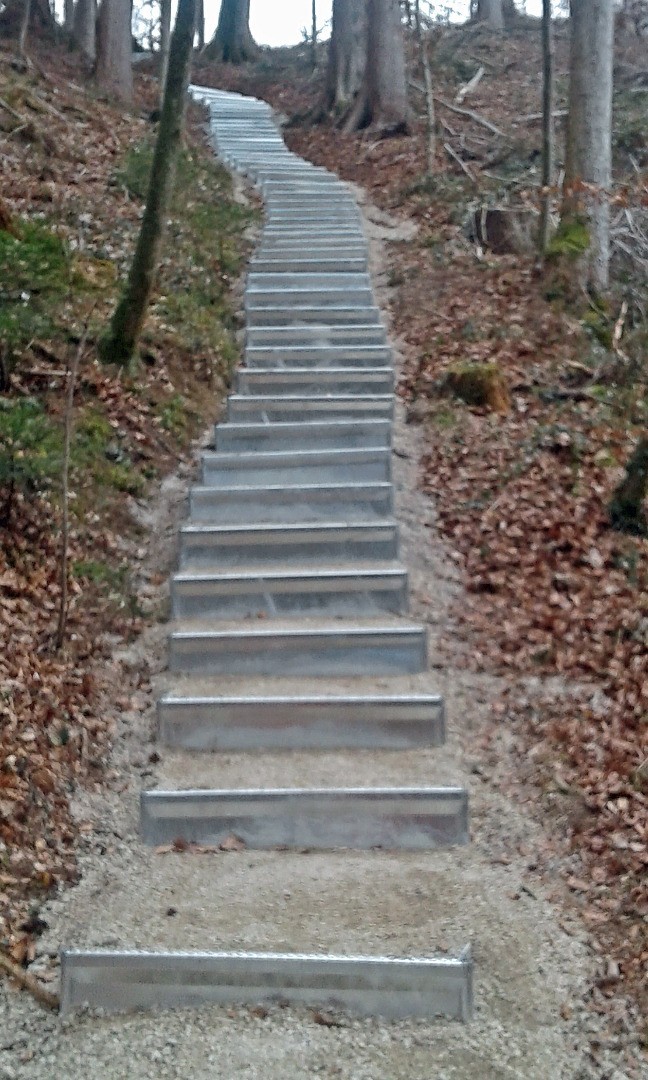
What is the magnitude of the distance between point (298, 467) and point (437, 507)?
110 centimetres

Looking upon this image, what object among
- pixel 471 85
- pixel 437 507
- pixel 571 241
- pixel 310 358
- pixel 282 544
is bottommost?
pixel 282 544

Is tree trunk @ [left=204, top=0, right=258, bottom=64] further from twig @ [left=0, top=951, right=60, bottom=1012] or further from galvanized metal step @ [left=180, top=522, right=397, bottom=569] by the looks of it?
twig @ [left=0, top=951, right=60, bottom=1012]

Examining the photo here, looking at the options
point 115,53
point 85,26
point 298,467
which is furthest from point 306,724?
point 85,26

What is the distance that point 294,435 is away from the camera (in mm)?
8383

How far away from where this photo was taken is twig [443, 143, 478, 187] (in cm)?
1419

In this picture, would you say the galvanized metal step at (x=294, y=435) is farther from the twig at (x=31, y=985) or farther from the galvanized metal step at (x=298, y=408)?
the twig at (x=31, y=985)

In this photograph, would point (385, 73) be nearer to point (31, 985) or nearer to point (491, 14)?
point (491, 14)

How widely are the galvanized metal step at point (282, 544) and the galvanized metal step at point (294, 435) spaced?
1.48 m

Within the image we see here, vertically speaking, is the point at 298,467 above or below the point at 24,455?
below

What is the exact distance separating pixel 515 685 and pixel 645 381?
3970 millimetres

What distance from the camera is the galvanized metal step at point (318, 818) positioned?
5.07 m

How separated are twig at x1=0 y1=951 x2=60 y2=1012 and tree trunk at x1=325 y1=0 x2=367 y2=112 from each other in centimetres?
1723

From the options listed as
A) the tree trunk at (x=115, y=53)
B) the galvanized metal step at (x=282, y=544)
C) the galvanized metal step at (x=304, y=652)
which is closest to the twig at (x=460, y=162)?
the tree trunk at (x=115, y=53)

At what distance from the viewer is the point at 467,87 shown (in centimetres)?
1908
